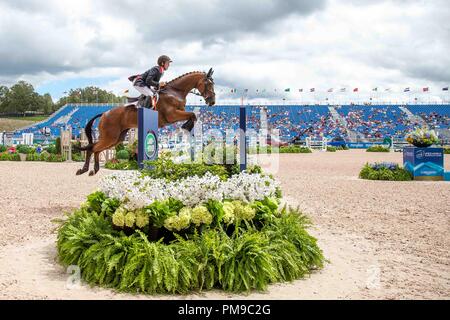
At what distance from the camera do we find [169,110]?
9.99m

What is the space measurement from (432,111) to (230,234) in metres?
70.6

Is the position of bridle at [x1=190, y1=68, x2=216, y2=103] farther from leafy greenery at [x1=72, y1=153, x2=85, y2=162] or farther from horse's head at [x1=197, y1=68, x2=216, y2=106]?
leafy greenery at [x1=72, y1=153, x2=85, y2=162]

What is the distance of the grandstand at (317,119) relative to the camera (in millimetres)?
58594

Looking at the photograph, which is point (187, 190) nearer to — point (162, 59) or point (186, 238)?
point (186, 238)

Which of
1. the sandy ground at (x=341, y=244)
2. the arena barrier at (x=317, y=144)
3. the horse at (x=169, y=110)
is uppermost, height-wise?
the horse at (x=169, y=110)

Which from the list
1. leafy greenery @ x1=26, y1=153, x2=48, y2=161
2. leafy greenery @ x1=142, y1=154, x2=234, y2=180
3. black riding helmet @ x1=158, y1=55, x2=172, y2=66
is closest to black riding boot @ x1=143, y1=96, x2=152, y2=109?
black riding helmet @ x1=158, y1=55, x2=172, y2=66

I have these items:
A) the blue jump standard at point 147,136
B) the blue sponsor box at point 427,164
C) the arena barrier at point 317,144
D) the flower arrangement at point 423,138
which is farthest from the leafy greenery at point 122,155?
the arena barrier at point 317,144

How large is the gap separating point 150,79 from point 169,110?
0.99 meters

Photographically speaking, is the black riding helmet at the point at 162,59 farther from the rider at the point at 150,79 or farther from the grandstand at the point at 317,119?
the grandstand at the point at 317,119

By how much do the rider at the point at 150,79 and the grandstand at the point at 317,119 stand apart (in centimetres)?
4456

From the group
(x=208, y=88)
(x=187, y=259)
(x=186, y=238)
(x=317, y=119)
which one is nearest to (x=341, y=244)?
(x=186, y=238)

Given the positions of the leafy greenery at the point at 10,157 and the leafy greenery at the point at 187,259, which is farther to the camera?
the leafy greenery at the point at 10,157

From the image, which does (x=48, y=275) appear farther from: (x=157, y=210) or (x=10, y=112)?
(x=10, y=112)

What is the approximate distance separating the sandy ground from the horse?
70.3 inches
